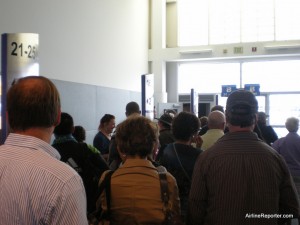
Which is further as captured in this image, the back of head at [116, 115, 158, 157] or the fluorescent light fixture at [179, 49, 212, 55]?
the fluorescent light fixture at [179, 49, 212, 55]

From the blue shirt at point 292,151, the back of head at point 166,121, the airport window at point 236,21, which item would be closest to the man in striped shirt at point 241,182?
the back of head at point 166,121

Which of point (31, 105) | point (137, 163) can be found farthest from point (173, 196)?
point (31, 105)

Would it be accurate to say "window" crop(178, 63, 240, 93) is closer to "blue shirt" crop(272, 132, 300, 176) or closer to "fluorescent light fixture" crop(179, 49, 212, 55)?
"fluorescent light fixture" crop(179, 49, 212, 55)

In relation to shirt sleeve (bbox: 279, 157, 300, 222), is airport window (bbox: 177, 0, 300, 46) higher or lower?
higher

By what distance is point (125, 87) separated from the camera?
31.5 ft

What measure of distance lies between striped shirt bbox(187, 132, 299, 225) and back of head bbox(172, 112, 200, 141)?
2.16 feet

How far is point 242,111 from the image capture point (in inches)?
67.9

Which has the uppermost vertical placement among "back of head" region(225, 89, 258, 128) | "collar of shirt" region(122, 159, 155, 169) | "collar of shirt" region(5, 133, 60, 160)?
"back of head" region(225, 89, 258, 128)

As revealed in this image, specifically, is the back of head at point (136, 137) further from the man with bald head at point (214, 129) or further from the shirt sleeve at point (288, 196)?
the man with bald head at point (214, 129)

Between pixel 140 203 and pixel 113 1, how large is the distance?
7880 millimetres

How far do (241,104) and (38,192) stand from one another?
44.4 inches

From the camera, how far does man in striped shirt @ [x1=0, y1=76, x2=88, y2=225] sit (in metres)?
0.99

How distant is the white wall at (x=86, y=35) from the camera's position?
18.2 ft

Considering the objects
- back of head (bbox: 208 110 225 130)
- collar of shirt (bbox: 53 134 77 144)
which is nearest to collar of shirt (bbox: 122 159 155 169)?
collar of shirt (bbox: 53 134 77 144)
